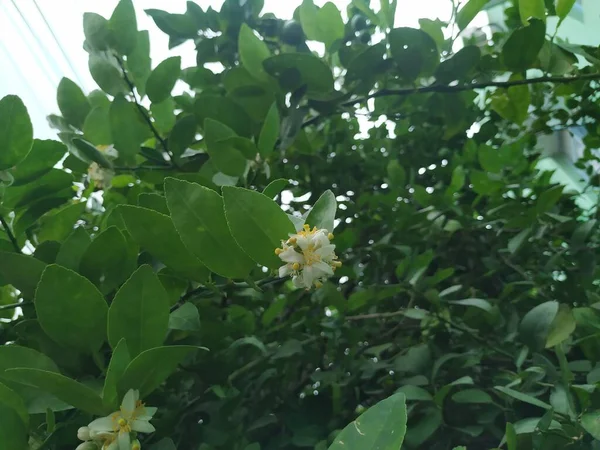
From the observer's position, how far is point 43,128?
1194mm

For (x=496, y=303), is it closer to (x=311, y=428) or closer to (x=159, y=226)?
(x=311, y=428)

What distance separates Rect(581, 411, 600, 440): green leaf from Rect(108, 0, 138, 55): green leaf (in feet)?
1.61

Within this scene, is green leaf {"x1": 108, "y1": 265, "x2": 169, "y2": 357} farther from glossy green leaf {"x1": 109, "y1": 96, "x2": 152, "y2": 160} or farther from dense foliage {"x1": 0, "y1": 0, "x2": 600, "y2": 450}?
glossy green leaf {"x1": 109, "y1": 96, "x2": 152, "y2": 160}

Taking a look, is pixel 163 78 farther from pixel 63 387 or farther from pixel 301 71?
pixel 63 387

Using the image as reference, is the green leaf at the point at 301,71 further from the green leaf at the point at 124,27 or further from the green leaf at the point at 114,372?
the green leaf at the point at 114,372

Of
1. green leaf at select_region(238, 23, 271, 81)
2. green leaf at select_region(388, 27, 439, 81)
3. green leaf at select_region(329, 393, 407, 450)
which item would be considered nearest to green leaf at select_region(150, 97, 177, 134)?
green leaf at select_region(238, 23, 271, 81)

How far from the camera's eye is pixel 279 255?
295mm

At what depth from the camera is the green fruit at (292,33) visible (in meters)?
0.58

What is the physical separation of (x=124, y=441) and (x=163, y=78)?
1.21 feet

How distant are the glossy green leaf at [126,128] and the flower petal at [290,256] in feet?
0.95

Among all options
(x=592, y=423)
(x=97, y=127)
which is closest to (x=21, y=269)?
(x=97, y=127)

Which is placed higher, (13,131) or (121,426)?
(13,131)

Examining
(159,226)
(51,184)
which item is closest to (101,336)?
(159,226)

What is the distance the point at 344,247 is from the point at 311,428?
6.8 inches
